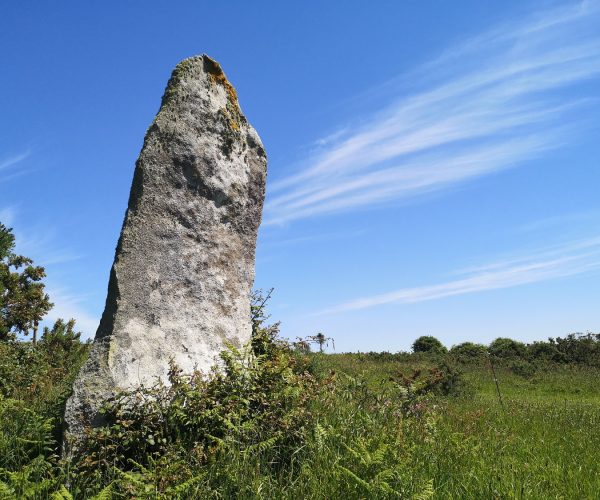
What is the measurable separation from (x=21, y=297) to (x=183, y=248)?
1733cm

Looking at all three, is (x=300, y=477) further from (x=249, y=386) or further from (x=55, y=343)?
(x=55, y=343)

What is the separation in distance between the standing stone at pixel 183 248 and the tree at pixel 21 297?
16.1 metres

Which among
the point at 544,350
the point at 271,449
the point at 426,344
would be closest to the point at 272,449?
the point at 271,449

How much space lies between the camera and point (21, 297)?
21.0 meters

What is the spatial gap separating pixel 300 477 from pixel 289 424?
30.1 inches

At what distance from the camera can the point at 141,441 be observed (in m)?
5.44

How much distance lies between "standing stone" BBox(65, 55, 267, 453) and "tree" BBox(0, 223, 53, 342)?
52.7 ft

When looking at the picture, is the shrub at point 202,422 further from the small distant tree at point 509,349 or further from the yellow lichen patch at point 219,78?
the small distant tree at point 509,349

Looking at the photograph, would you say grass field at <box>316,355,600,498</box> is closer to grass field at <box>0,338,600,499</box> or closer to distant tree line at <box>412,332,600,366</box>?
grass field at <box>0,338,600,499</box>

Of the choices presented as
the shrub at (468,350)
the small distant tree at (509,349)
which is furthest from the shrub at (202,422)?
the small distant tree at (509,349)

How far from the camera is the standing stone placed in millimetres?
6066

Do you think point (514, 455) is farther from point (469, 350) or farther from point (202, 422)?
point (469, 350)

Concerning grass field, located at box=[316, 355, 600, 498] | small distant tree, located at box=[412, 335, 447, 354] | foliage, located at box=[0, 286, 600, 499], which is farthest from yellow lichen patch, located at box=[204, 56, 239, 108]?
small distant tree, located at box=[412, 335, 447, 354]

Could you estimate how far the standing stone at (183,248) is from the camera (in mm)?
6066
